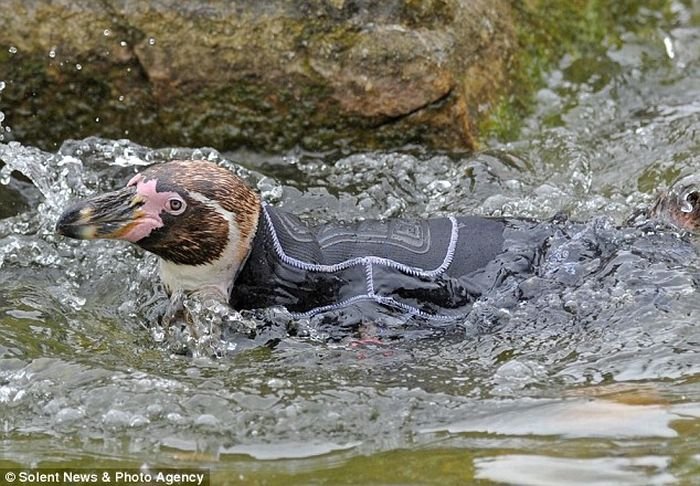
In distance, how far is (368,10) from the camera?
247 inches

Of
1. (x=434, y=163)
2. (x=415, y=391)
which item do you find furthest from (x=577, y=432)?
(x=434, y=163)

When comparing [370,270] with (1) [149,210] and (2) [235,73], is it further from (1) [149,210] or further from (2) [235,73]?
(2) [235,73]

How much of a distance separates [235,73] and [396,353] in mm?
2329

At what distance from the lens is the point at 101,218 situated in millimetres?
4496

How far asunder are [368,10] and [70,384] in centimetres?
302

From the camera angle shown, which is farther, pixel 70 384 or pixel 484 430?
pixel 70 384

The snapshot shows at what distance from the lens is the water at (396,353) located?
3553 millimetres

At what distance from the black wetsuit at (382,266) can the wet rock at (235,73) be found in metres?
1.58

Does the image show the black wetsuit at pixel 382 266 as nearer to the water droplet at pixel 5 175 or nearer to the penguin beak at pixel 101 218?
the penguin beak at pixel 101 218

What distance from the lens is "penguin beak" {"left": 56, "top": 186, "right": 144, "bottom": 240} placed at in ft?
14.7

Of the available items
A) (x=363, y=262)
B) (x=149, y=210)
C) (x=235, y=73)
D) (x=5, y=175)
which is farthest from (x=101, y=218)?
(x=235, y=73)

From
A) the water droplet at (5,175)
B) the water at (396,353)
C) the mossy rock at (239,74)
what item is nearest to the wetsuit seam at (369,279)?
the water at (396,353)

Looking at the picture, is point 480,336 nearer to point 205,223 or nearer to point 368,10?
point 205,223

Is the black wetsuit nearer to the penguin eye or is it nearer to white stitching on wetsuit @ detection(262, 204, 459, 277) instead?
white stitching on wetsuit @ detection(262, 204, 459, 277)
